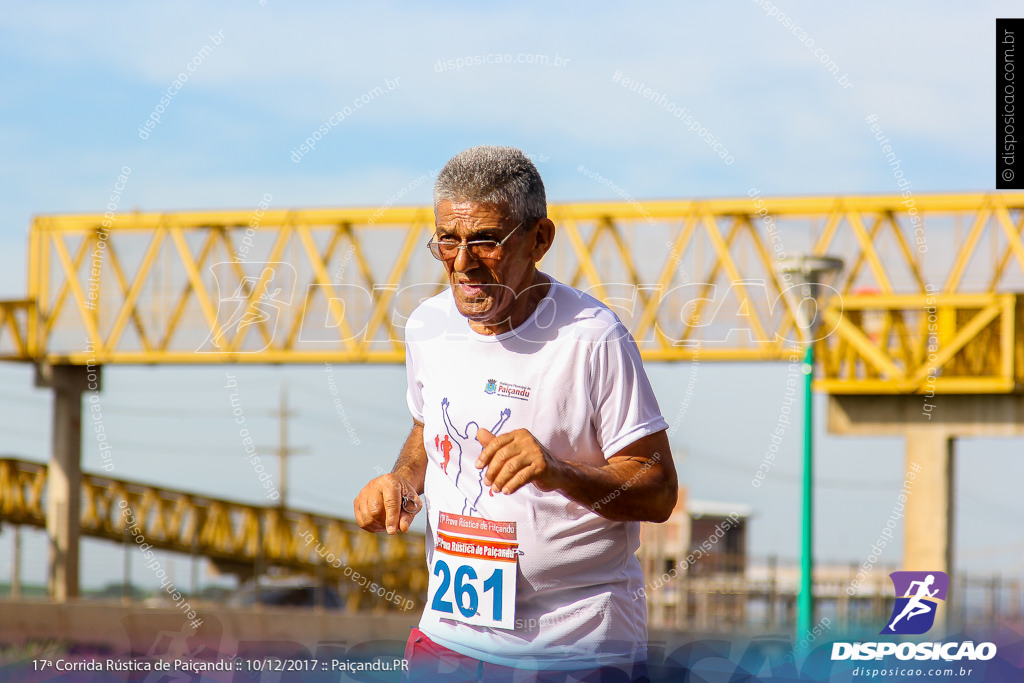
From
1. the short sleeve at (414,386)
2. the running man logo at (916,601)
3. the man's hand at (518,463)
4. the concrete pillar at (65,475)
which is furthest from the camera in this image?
the concrete pillar at (65,475)

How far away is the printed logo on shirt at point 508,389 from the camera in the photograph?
11.8ft

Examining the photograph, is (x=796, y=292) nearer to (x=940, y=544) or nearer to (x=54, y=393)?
(x=940, y=544)

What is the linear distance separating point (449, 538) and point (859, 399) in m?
18.8

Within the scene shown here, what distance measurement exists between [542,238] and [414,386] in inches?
25.7

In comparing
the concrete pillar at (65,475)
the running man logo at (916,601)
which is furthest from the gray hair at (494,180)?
the concrete pillar at (65,475)

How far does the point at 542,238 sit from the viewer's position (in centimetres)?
371

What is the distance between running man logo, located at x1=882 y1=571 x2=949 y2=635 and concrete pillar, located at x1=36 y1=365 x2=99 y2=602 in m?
18.6

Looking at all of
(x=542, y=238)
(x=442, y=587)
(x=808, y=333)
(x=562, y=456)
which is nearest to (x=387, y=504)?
(x=442, y=587)

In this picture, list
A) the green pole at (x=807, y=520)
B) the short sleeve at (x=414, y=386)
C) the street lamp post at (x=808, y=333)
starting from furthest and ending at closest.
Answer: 1. the street lamp post at (x=808, y=333)
2. the green pole at (x=807, y=520)
3. the short sleeve at (x=414, y=386)

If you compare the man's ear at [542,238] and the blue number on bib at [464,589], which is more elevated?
the man's ear at [542,238]

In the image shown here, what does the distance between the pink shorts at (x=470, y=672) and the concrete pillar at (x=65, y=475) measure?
27.5 metres

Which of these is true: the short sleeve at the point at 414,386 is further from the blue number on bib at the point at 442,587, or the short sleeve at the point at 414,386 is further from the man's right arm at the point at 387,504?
the blue number on bib at the point at 442,587

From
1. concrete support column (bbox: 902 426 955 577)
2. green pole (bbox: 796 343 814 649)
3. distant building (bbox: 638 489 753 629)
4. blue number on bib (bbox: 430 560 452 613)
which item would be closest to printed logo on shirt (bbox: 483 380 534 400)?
blue number on bib (bbox: 430 560 452 613)

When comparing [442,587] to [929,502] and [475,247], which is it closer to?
[475,247]
